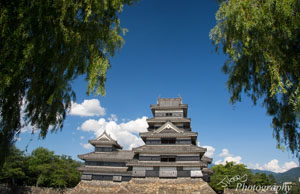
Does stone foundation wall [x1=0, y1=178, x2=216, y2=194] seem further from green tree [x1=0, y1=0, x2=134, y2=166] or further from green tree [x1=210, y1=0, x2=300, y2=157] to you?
green tree [x1=0, y1=0, x2=134, y2=166]

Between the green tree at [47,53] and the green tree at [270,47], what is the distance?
422 cm

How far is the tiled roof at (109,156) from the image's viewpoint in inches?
972

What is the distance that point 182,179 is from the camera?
21.3 metres

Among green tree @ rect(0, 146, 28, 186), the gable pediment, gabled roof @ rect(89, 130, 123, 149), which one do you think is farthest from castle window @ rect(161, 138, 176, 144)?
green tree @ rect(0, 146, 28, 186)

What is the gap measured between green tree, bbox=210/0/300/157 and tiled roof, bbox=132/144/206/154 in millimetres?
14406

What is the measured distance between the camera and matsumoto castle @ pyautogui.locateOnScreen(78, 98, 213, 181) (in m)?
21.9

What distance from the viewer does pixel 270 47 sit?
712 cm

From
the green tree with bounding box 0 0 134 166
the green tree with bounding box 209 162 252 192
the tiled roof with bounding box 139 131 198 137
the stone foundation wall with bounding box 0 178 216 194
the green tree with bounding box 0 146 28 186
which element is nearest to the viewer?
the green tree with bounding box 0 0 134 166

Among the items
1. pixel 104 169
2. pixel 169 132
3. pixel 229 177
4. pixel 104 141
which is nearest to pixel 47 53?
pixel 169 132

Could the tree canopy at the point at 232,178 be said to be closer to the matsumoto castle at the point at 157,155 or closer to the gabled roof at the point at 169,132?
the matsumoto castle at the point at 157,155

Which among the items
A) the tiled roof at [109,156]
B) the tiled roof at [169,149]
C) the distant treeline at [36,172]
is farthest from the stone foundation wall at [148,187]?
the distant treeline at [36,172]

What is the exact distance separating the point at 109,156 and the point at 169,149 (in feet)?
25.4

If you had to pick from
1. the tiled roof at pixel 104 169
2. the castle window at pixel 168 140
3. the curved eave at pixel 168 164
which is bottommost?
the tiled roof at pixel 104 169

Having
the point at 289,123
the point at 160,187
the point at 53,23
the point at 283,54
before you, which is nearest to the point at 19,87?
the point at 53,23
